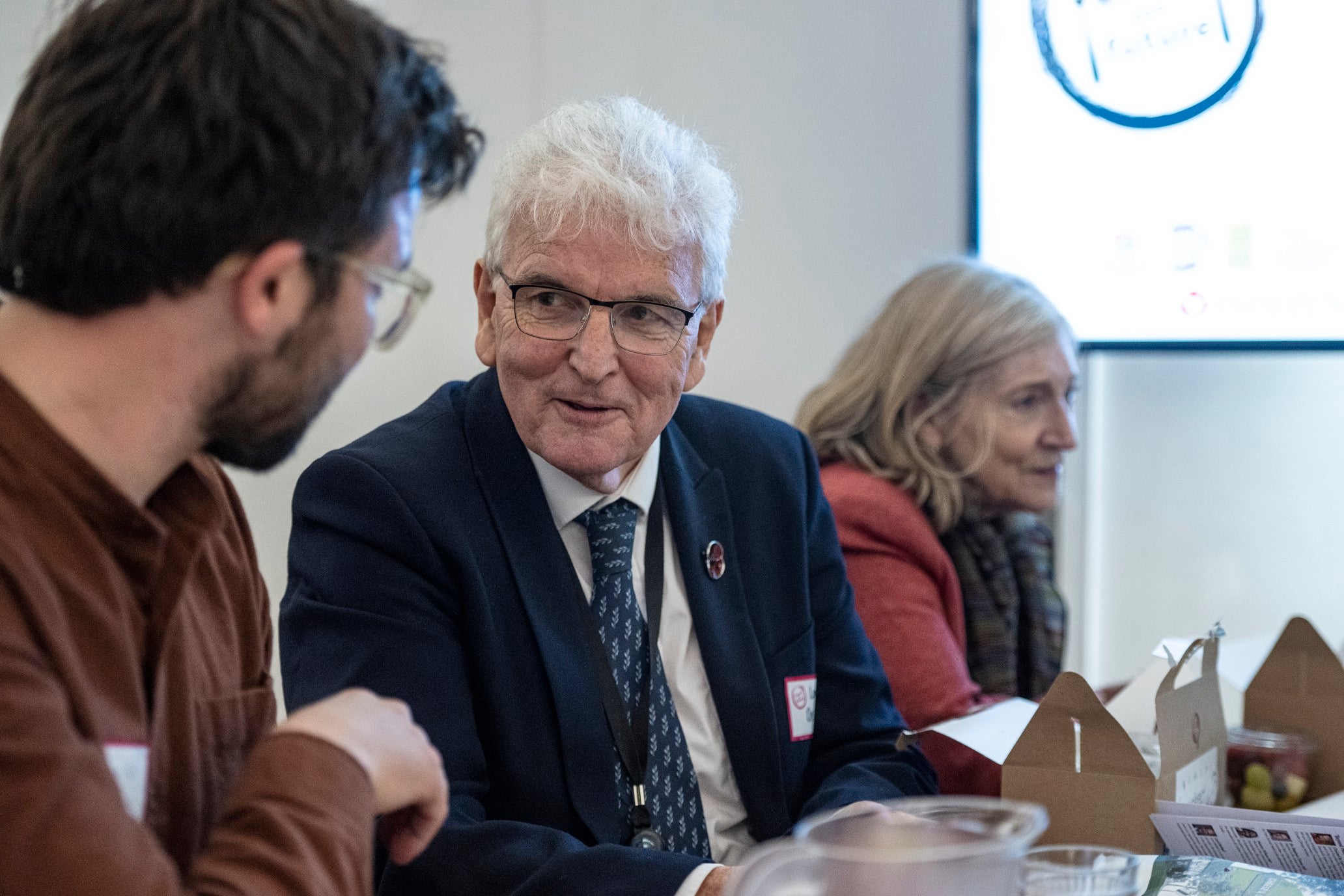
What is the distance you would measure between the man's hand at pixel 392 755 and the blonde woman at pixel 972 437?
1.27 m

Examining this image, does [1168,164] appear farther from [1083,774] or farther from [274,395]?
[274,395]

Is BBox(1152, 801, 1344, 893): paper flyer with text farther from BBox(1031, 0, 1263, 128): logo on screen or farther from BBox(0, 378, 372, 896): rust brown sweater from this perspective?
BBox(1031, 0, 1263, 128): logo on screen

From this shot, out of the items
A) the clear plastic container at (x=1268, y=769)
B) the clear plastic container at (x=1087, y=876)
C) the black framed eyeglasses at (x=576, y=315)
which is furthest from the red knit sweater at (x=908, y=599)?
the clear plastic container at (x=1087, y=876)

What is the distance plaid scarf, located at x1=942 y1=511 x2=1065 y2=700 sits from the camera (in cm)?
225

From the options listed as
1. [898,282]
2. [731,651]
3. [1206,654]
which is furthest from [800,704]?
[898,282]

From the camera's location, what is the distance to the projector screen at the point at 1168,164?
2604mm

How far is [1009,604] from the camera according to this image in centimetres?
229

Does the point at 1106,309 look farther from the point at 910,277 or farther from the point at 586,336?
the point at 586,336

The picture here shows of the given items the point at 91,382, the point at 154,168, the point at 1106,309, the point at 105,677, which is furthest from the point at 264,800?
the point at 1106,309

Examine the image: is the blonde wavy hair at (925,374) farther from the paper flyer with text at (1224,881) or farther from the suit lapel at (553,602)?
the paper flyer with text at (1224,881)

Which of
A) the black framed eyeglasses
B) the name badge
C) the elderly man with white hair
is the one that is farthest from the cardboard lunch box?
the name badge

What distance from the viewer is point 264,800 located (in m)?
0.81

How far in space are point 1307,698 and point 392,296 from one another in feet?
4.44

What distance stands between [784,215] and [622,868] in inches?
73.1
